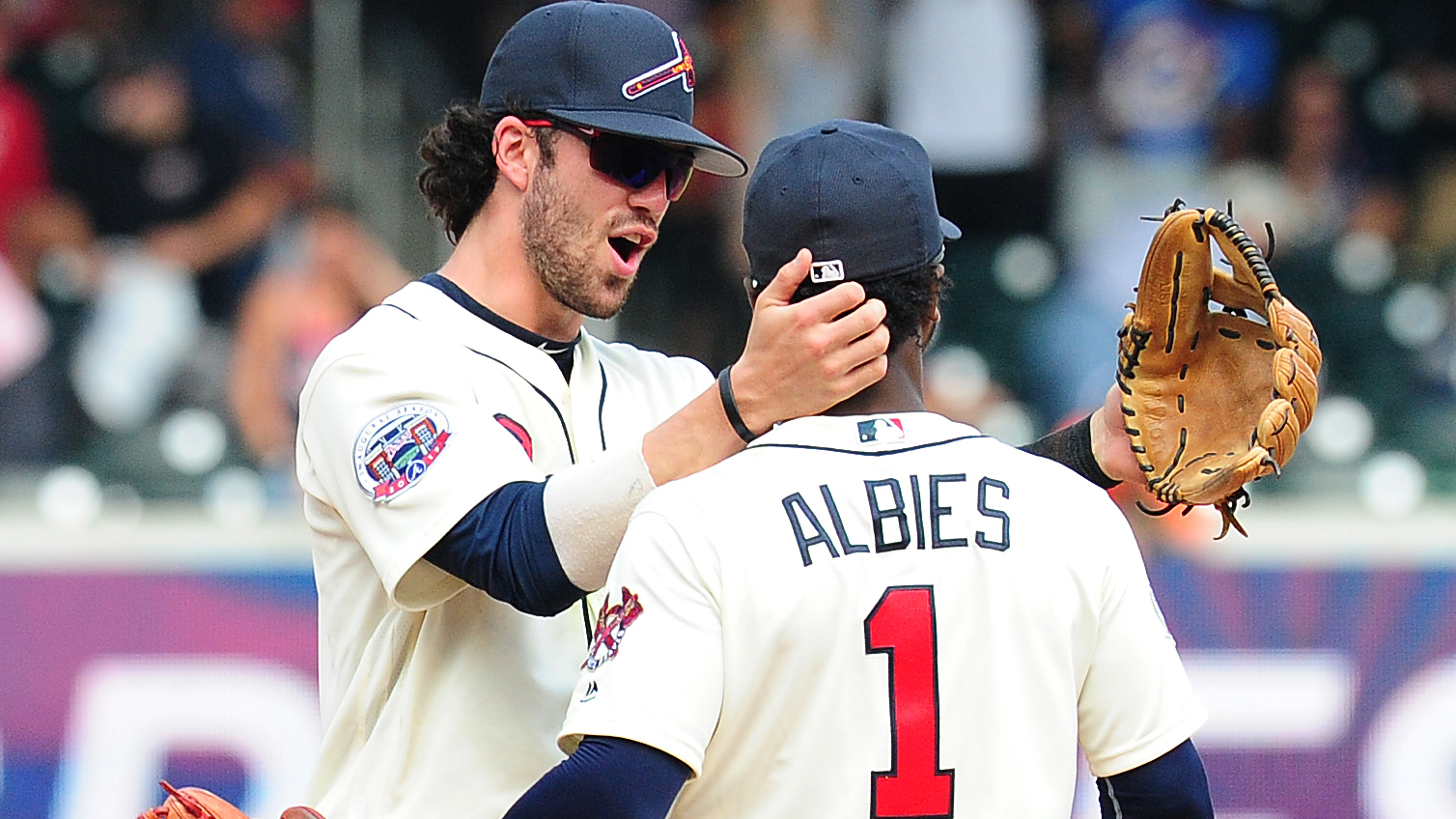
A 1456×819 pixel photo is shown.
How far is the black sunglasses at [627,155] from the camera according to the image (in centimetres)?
252

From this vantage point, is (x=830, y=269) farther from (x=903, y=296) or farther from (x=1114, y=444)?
(x=1114, y=444)

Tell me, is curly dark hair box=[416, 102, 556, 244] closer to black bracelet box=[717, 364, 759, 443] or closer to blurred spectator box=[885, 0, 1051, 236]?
Result: black bracelet box=[717, 364, 759, 443]

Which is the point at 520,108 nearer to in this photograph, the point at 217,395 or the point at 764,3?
the point at 217,395

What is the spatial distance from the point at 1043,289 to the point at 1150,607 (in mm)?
4245

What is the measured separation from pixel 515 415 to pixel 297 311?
3821mm

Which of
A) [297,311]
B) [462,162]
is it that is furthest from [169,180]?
[462,162]

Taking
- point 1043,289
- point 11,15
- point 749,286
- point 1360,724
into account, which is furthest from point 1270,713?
point 11,15

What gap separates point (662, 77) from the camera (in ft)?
8.29

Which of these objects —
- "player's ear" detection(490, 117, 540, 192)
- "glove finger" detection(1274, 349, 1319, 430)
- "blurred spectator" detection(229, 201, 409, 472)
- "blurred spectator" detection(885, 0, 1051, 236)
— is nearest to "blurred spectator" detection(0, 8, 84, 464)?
"blurred spectator" detection(229, 201, 409, 472)

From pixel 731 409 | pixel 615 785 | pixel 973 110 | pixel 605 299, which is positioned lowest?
pixel 615 785

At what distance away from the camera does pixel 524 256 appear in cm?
258

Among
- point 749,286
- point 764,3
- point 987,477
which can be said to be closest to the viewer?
point 987,477

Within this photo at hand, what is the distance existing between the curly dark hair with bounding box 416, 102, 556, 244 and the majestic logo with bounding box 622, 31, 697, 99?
0.51 feet

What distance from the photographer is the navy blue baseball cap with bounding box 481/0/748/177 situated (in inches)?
98.3
